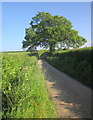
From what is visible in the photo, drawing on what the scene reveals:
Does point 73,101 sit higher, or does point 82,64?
point 82,64

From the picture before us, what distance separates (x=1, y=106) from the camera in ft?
10.2

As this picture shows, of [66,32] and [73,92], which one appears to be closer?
[73,92]

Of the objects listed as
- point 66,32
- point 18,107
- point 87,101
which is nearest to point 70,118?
point 87,101

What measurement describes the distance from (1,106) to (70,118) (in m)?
1.80

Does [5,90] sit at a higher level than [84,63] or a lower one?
lower

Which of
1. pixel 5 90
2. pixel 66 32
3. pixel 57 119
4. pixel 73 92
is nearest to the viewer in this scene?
pixel 5 90

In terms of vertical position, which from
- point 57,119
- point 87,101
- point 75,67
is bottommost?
point 57,119

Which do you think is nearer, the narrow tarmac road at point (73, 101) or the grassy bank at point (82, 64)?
the grassy bank at point (82, 64)

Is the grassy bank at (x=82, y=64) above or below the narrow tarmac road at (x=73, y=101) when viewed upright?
above

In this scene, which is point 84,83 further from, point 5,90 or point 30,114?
point 5,90

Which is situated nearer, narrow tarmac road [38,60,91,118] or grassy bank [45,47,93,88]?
grassy bank [45,47,93,88]

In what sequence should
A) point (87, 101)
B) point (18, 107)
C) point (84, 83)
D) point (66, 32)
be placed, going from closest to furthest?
point (18, 107) → point (84, 83) → point (87, 101) → point (66, 32)

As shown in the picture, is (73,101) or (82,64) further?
(73,101)

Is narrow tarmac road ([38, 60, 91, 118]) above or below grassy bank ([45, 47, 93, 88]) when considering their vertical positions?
below
